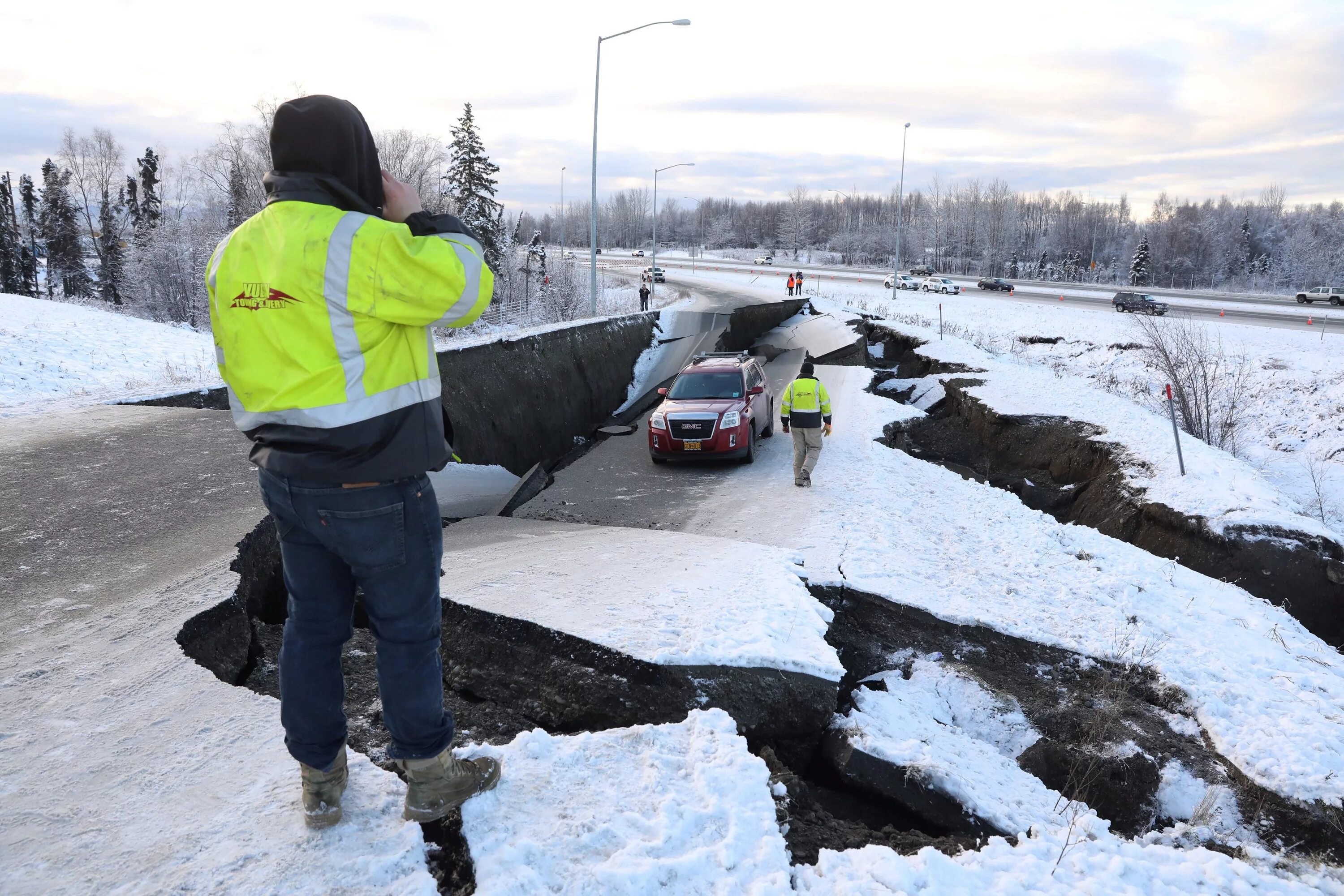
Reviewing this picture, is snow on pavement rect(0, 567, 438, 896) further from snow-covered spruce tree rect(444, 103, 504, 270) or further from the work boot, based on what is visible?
snow-covered spruce tree rect(444, 103, 504, 270)

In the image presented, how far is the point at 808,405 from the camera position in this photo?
36.6 ft

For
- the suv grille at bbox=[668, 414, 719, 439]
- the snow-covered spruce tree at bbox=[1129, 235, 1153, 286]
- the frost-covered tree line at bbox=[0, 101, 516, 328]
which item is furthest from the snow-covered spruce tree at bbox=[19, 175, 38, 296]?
the snow-covered spruce tree at bbox=[1129, 235, 1153, 286]

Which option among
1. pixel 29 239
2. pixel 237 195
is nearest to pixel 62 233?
pixel 29 239

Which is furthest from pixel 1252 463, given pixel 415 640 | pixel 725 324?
pixel 415 640

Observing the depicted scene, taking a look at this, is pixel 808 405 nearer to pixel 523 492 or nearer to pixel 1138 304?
pixel 523 492

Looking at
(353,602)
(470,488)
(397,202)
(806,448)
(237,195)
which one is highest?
(237,195)

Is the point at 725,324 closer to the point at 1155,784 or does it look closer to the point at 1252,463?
the point at 1252,463

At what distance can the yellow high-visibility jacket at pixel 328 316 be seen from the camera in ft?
7.36

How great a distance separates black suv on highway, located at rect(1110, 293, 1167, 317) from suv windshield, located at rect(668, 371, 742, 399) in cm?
2719

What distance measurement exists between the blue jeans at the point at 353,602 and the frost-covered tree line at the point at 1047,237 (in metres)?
77.6

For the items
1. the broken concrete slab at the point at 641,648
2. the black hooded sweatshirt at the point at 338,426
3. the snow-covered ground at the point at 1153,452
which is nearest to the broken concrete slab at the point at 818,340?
the snow-covered ground at the point at 1153,452

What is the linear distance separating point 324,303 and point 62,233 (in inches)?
2964

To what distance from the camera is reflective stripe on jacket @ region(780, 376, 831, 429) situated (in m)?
11.1

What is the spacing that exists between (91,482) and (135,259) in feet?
182
